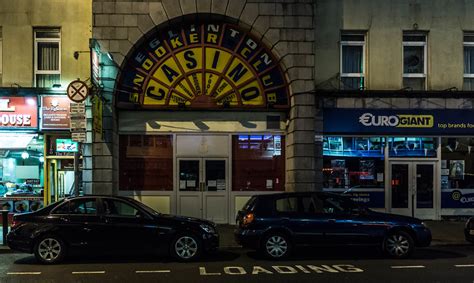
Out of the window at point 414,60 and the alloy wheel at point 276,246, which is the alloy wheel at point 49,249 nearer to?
the alloy wheel at point 276,246

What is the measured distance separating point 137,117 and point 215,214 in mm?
4049

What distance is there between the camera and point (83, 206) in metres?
10.5

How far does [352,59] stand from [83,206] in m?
10.4

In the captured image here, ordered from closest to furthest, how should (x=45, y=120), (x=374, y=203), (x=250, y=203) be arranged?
(x=250, y=203), (x=45, y=120), (x=374, y=203)

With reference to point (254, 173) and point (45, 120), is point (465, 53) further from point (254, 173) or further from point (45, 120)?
point (45, 120)

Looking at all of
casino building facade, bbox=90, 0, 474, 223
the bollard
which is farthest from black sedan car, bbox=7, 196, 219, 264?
casino building facade, bbox=90, 0, 474, 223

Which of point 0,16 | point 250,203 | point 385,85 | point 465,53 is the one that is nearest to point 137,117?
point 0,16

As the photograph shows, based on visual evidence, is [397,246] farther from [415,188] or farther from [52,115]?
[52,115]

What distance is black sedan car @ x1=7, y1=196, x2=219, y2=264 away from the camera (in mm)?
10133

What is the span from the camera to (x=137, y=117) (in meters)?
16.4

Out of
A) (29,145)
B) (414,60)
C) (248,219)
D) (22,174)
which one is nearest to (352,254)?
(248,219)

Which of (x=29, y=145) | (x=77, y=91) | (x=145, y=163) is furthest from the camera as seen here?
(x=145, y=163)

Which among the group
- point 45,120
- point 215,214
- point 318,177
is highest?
point 45,120

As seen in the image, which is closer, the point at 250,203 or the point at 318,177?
the point at 250,203
